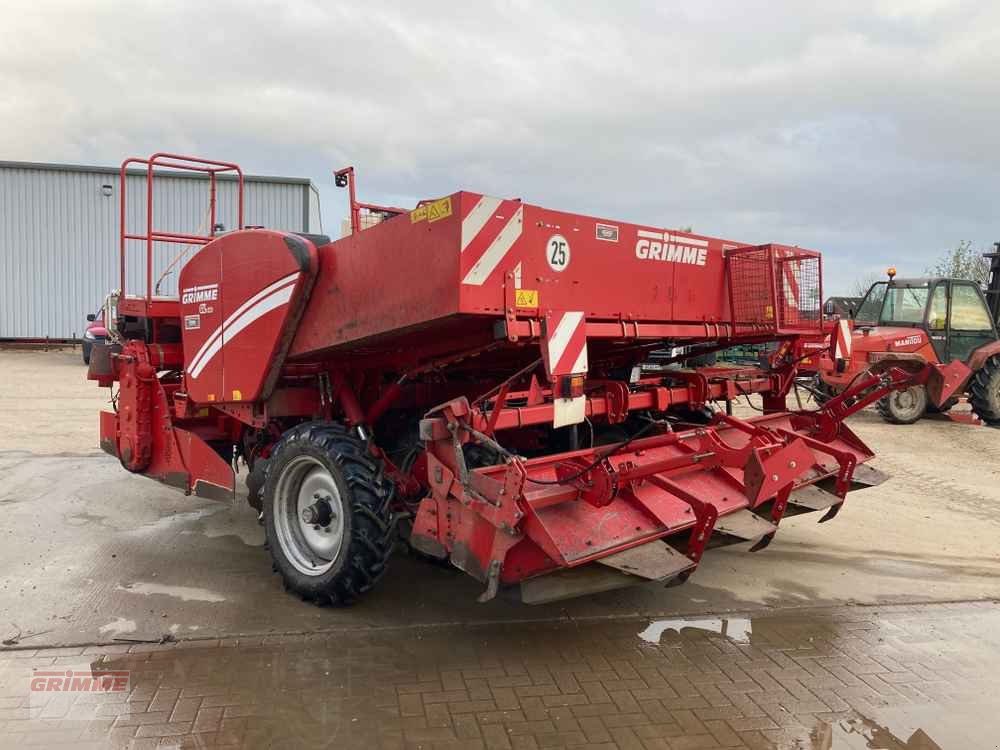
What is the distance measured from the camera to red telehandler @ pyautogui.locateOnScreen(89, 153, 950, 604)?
11.4ft

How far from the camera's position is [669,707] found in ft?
10.8

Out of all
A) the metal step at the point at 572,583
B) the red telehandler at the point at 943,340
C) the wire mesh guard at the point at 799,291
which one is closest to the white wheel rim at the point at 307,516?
the metal step at the point at 572,583

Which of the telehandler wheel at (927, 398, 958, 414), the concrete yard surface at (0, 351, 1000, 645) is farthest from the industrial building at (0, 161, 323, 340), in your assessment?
the telehandler wheel at (927, 398, 958, 414)

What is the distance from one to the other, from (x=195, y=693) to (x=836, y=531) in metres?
4.80

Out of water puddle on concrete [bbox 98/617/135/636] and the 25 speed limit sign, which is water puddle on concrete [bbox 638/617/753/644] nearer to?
the 25 speed limit sign

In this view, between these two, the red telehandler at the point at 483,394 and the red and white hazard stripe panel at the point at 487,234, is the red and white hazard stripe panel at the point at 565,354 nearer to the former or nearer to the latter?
the red telehandler at the point at 483,394

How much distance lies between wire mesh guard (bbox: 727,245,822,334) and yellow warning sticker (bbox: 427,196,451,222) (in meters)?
2.25

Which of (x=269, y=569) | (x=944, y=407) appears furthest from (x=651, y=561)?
(x=944, y=407)

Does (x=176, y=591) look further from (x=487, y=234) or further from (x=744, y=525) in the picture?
(x=744, y=525)

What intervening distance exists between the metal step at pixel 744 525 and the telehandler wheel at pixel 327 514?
181 centimetres

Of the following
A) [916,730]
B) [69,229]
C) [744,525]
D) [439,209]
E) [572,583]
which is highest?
[69,229]

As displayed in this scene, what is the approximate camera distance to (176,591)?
14.9 ft

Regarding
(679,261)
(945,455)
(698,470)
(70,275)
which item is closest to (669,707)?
(698,470)

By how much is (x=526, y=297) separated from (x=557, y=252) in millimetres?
329
